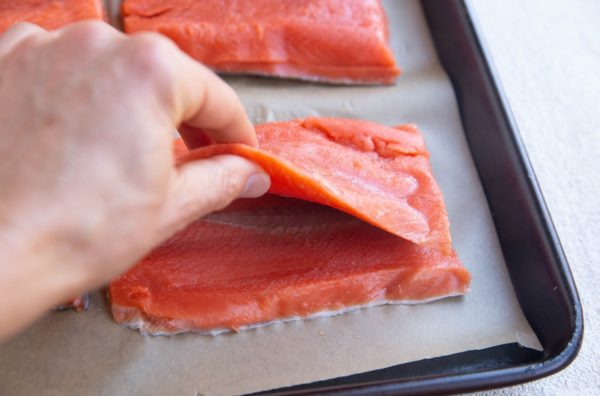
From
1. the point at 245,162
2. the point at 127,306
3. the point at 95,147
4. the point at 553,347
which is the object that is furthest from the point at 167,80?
the point at 553,347

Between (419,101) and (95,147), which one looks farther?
(419,101)

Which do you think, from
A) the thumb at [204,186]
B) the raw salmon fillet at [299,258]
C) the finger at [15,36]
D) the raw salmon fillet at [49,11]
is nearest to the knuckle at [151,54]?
the thumb at [204,186]

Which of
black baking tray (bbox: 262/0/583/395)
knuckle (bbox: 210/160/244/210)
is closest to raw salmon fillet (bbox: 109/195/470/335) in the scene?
black baking tray (bbox: 262/0/583/395)

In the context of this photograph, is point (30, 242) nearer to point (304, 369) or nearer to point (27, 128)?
point (27, 128)

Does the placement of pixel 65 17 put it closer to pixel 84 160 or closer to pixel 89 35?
pixel 89 35

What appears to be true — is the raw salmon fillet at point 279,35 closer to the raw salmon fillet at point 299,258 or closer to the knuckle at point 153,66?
the raw salmon fillet at point 299,258

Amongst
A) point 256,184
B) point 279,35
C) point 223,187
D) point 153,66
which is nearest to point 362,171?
point 256,184
